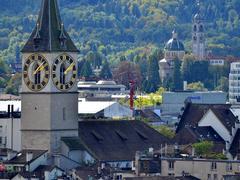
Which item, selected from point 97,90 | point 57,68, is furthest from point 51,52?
point 97,90

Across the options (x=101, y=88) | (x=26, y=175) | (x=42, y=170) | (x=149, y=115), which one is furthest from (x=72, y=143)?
(x=101, y=88)

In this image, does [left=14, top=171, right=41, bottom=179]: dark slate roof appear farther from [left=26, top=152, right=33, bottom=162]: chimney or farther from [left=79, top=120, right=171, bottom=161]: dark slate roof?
[left=79, top=120, right=171, bottom=161]: dark slate roof

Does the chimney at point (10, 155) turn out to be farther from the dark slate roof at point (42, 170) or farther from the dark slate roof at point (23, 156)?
the dark slate roof at point (42, 170)

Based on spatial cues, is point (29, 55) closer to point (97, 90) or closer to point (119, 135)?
point (119, 135)

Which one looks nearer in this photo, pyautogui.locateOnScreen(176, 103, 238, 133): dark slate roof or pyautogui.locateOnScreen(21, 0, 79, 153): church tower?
pyautogui.locateOnScreen(21, 0, 79, 153): church tower

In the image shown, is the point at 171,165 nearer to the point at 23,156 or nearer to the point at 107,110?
the point at 23,156

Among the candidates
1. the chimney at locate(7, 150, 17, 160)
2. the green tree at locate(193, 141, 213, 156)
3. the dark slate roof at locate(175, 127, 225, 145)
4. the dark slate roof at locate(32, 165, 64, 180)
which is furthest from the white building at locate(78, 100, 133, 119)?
the dark slate roof at locate(32, 165, 64, 180)

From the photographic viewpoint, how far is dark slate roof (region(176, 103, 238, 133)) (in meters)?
89.8

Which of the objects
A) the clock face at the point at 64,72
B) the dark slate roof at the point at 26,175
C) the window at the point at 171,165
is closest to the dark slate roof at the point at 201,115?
the clock face at the point at 64,72

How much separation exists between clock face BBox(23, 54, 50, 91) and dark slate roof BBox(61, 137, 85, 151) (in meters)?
2.21

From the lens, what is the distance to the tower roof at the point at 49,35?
80.9 meters

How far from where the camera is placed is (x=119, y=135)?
82562 millimetres

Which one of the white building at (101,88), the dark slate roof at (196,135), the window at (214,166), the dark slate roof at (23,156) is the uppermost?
the white building at (101,88)

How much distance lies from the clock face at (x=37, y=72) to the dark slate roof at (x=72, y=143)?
2.21 meters
